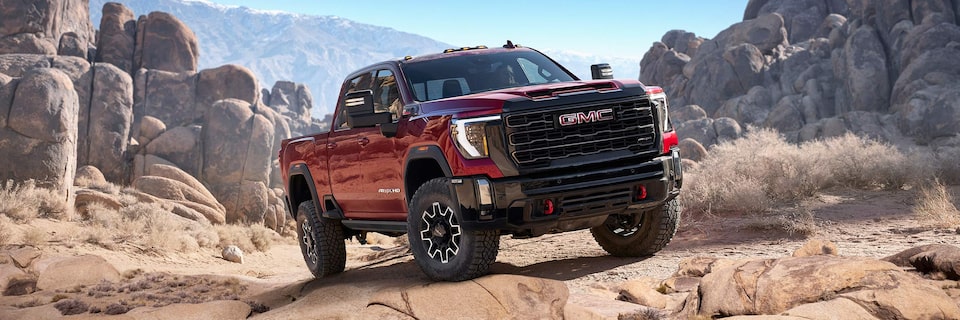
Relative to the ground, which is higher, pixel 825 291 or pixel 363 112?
pixel 363 112

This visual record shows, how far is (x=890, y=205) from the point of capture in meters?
14.7

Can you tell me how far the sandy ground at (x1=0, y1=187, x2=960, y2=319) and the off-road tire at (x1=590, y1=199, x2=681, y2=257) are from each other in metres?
0.15

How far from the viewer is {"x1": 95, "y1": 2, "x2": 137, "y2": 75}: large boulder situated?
60625mm

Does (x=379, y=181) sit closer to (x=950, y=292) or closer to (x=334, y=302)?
(x=334, y=302)

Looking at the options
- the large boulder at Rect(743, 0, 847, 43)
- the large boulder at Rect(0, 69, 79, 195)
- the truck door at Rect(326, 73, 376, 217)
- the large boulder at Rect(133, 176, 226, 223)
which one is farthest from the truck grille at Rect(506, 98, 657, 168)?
the large boulder at Rect(743, 0, 847, 43)

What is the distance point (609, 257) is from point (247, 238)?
62.9ft

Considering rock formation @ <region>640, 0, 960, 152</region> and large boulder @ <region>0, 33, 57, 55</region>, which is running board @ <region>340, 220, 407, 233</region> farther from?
large boulder @ <region>0, 33, 57, 55</region>

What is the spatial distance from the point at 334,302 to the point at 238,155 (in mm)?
36592

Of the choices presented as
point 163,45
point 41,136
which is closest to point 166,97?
point 163,45

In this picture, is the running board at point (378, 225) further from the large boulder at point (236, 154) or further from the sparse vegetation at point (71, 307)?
the large boulder at point (236, 154)

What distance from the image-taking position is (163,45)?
61938 mm

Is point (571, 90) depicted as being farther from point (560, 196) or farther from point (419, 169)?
point (419, 169)

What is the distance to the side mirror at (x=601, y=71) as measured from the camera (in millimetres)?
9469

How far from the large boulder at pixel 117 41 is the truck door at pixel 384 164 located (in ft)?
182
